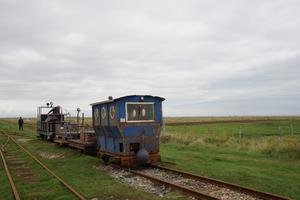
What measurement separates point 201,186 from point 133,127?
4648mm

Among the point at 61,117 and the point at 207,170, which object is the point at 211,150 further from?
the point at 61,117

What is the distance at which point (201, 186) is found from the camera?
10281 millimetres

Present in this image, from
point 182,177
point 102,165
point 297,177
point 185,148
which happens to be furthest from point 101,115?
point 297,177

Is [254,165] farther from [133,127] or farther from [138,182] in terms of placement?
[138,182]

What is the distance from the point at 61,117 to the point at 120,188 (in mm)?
19590

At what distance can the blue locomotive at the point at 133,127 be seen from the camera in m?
13.8

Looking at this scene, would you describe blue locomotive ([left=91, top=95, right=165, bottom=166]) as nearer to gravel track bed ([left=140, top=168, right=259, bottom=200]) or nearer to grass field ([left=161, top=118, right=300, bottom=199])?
gravel track bed ([left=140, top=168, right=259, bottom=200])

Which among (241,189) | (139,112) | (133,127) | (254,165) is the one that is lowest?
(254,165)

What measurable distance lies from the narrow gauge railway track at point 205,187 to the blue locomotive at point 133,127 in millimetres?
1000

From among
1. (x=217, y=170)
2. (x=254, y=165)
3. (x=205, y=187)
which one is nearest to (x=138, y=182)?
(x=205, y=187)

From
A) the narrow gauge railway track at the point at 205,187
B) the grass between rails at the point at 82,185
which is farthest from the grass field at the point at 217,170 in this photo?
the narrow gauge railway track at the point at 205,187

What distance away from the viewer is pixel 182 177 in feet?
38.6

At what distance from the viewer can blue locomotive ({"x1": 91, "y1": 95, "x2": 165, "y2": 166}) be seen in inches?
543

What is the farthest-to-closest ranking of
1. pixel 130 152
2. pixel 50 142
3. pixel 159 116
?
pixel 50 142 → pixel 159 116 → pixel 130 152
